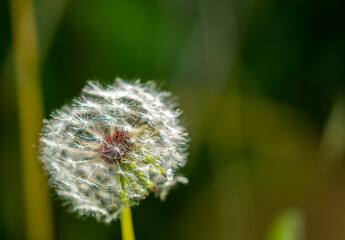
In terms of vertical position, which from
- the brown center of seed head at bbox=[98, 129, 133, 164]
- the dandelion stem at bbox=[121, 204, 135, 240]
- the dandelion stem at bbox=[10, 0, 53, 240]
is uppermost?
the dandelion stem at bbox=[10, 0, 53, 240]

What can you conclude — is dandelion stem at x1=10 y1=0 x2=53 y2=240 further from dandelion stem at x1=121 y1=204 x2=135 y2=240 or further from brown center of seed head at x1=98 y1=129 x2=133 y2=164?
dandelion stem at x1=121 y1=204 x2=135 y2=240

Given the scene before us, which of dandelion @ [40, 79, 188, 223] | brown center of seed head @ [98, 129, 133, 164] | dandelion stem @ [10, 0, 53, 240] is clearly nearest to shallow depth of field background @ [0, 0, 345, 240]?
dandelion stem @ [10, 0, 53, 240]

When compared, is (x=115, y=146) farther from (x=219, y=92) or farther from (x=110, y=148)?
→ (x=219, y=92)

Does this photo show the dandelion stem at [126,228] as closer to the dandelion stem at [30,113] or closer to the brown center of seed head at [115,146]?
the brown center of seed head at [115,146]

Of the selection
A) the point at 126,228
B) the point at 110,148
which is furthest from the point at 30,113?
the point at 126,228

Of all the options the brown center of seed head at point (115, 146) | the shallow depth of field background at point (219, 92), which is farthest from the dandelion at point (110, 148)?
the shallow depth of field background at point (219, 92)

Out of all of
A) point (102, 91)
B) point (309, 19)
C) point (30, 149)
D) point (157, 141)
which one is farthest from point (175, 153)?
point (309, 19)
